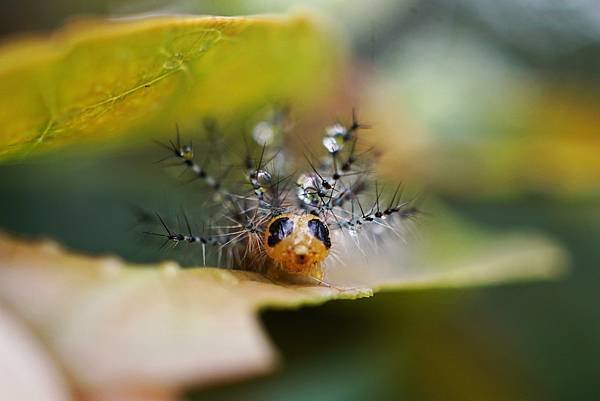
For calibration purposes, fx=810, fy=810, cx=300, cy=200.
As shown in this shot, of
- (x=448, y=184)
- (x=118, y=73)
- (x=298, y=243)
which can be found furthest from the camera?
(x=448, y=184)

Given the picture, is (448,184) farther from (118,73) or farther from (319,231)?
(118,73)

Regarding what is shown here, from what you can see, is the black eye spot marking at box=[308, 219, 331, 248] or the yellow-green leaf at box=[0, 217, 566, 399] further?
the black eye spot marking at box=[308, 219, 331, 248]

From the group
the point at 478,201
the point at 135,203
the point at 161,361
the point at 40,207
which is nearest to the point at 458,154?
the point at 478,201

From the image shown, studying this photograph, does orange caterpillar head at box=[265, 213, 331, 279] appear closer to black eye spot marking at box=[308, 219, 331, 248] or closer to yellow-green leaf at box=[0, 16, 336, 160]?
black eye spot marking at box=[308, 219, 331, 248]

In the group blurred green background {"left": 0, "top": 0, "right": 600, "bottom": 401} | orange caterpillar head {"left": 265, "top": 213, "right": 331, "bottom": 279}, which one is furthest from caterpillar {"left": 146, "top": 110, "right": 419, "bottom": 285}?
blurred green background {"left": 0, "top": 0, "right": 600, "bottom": 401}

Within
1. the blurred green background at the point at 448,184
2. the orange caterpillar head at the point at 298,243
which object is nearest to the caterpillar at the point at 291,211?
the orange caterpillar head at the point at 298,243

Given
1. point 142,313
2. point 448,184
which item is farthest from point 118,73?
point 448,184

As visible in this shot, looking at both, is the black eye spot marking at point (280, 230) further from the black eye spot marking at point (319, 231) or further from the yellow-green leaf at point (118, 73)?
the yellow-green leaf at point (118, 73)
